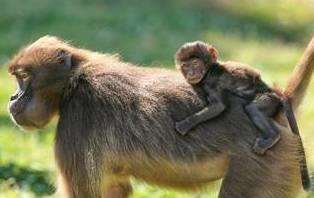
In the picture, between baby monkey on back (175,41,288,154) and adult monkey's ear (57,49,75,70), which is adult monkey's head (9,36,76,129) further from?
baby monkey on back (175,41,288,154)

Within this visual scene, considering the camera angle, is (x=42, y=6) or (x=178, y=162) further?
(x=42, y=6)

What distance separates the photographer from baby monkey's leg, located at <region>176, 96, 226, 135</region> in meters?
5.93

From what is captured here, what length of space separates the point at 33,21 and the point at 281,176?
37.7 feet

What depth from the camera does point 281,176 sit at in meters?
5.83

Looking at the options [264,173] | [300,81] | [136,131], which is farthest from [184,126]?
A: [300,81]

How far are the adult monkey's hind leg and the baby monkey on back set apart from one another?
0.06 m

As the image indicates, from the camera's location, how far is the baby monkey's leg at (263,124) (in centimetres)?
582

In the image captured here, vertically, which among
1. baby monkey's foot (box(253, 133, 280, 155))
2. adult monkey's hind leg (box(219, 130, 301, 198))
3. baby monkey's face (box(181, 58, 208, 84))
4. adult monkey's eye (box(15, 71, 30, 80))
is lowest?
adult monkey's hind leg (box(219, 130, 301, 198))

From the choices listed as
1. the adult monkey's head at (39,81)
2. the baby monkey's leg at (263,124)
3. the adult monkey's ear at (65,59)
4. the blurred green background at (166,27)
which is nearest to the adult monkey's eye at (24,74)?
the adult monkey's head at (39,81)

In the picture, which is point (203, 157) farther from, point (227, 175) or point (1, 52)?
point (1, 52)

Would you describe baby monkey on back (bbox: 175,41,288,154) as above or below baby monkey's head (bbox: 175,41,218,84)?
below

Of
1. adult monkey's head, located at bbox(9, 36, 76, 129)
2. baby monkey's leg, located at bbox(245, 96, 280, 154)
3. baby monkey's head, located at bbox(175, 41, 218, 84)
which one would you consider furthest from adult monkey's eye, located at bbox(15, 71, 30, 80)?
baby monkey's leg, located at bbox(245, 96, 280, 154)

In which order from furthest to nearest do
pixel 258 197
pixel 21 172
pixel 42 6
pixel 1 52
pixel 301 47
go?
pixel 42 6 → pixel 301 47 → pixel 1 52 → pixel 21 172 → pixel 258 197

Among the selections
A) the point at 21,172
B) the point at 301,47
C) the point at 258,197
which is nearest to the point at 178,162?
the point at 258,197
